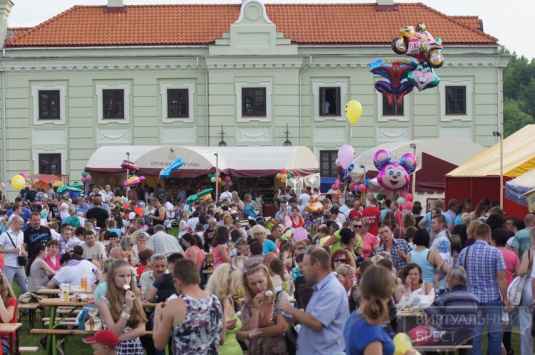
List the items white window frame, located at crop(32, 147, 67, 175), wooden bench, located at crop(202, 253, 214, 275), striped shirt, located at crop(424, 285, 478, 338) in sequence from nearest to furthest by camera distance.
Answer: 1. striped shirt, located at crop(424, 285, 478, 338)
2. wooden bench, located at crop(202, 253, 214, 275)
3. white window frame, located at crop(32, 147, 67, 175)

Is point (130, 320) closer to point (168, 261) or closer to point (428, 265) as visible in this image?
point (168, 261)

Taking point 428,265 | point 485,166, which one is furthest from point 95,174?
point 428,265

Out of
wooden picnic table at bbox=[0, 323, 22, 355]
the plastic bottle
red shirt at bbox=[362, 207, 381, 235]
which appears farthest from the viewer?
red shirt at bbox=[362, 207, 381, 235]

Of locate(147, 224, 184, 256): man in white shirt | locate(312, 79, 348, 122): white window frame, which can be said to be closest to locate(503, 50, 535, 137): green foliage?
locate(312, 79, 348, 122): white window frame

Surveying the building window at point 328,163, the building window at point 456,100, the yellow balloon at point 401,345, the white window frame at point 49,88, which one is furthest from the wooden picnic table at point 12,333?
the building window at point 456,100

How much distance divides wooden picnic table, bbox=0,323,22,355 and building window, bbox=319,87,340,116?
32589 millimetres

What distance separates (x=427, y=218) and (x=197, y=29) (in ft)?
81.4

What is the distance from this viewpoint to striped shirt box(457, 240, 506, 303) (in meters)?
11.7

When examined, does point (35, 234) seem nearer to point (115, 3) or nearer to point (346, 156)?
point (346, 156)

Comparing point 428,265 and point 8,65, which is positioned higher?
point 8,65

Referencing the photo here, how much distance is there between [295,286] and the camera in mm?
11852

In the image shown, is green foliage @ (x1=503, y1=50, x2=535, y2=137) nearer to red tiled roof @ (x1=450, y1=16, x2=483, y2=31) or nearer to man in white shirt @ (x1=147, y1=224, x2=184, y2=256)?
red tiled roof @ (x1=450, y1=16, x2=483, y2=31)

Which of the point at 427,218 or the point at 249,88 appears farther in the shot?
the point at 249,88

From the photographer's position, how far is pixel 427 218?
19.8 m
